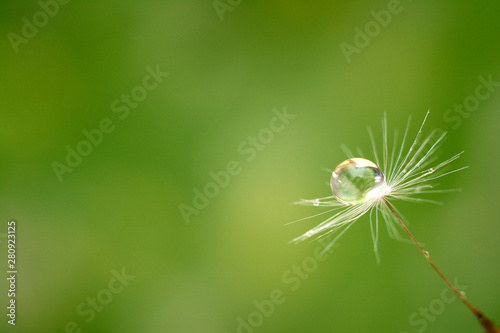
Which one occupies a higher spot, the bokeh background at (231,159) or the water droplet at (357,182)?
the bokeh background at (231,159)

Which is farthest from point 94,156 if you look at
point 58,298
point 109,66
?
point 58,298

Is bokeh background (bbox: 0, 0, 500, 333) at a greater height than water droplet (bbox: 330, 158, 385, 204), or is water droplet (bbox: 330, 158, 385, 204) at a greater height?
bokeh background (bbox: 0, 0, 500, 333)

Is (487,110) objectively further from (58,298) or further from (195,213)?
(58,298)

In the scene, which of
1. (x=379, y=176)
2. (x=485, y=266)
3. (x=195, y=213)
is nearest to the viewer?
(x=379, y=176)

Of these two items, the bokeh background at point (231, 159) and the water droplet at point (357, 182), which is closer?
the water droplet at point (357, 182)

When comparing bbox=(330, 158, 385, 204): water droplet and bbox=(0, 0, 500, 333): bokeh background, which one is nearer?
bbox=(330, 158, 385, 204): water droplet
